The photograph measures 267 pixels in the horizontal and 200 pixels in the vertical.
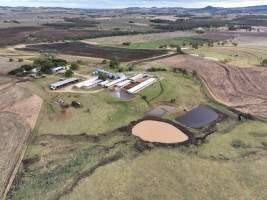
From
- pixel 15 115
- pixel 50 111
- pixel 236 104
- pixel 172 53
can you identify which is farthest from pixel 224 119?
pixel 172 53

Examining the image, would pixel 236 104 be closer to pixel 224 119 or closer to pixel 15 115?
pixel 224 119

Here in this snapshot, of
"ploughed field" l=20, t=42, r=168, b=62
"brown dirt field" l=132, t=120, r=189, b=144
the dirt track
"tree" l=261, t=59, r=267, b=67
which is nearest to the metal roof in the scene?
"brown dirt field" l=132, t=120, r=189, b=144

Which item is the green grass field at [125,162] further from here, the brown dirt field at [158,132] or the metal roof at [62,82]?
the metal roof at [62,82]

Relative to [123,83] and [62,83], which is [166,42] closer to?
[123,83]

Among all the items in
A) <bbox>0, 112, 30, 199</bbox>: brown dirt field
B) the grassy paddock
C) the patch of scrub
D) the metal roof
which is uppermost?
the metal roof

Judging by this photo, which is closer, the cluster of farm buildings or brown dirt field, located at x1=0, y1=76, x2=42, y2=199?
brown dirt field, located at x1=0, y1=76, x2=42, y2=199

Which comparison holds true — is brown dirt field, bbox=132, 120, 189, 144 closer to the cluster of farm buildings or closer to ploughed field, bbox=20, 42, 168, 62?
the cluster of farm buildings
